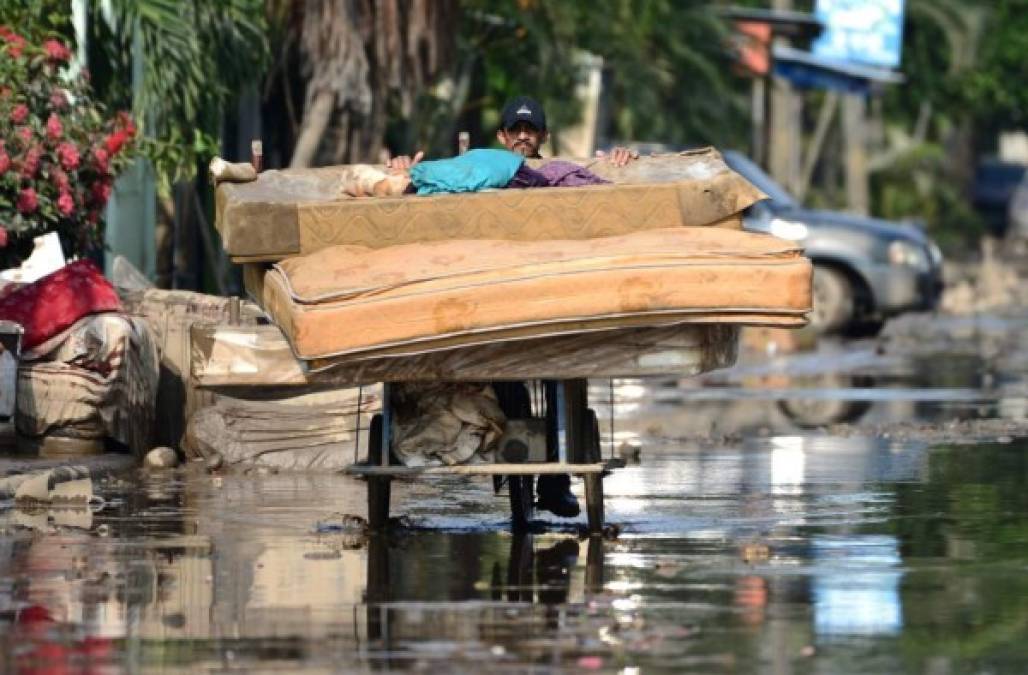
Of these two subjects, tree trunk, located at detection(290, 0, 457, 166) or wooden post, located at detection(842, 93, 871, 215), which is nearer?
tree trunk, located at detection(290, 0, 457, 166)

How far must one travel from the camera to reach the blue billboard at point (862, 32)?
44.8 m

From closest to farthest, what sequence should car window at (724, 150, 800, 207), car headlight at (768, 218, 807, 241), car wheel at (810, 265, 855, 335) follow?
car window at (724, 150, 800, 207) < car headlight at (768, 218, 807, 241) < car wheel at (810, 265, 855, 335)

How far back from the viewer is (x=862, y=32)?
148 feet

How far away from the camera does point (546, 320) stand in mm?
9883

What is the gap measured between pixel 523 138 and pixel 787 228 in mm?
16570

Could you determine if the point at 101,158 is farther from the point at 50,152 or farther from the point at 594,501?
the point at 594,501

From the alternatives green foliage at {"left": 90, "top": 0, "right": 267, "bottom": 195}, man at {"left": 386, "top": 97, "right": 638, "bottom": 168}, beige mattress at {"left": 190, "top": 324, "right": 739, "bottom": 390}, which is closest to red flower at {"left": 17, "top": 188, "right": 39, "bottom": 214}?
green foliage at {"left": 90, "top": 0, "right": 267, "bottom": 195}

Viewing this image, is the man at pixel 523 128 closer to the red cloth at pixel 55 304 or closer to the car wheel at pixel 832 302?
the red cloth at pixel 55 304

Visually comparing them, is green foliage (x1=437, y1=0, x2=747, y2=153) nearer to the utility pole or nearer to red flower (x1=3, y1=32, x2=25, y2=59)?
the utility pole

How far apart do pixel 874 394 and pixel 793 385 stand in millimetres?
1149

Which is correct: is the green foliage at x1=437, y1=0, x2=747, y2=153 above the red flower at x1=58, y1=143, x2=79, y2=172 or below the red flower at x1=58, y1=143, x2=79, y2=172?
above

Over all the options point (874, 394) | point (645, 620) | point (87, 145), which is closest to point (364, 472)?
point (645, 620)

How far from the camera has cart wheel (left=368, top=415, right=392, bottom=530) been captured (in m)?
10.9

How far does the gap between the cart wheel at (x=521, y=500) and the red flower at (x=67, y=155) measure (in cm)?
502
